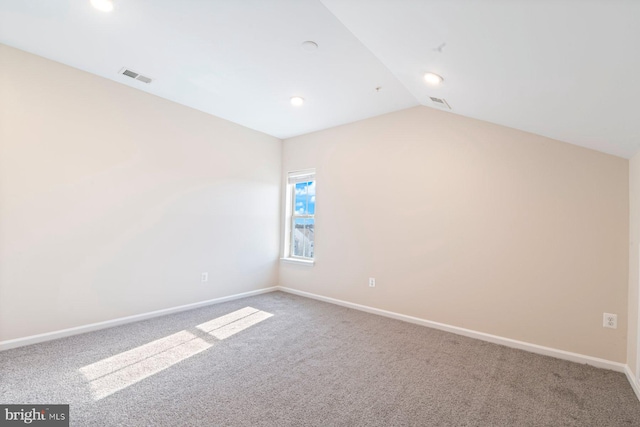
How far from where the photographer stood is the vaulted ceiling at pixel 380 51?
4.37ft

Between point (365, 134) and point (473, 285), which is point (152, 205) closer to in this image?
point (365, 134)

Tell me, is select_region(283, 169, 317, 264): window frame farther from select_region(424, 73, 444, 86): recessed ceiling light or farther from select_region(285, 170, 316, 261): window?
select_region(424, 73, 444, 86): recessed ceiling light

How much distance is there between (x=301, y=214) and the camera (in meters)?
4.82

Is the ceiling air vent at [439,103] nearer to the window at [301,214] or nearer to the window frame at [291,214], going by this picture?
the window at [301,214]

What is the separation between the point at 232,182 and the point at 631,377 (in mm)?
4519

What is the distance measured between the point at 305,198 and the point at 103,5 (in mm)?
3307

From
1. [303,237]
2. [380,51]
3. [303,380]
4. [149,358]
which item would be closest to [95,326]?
[149,358]

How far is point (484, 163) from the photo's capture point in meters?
2.97

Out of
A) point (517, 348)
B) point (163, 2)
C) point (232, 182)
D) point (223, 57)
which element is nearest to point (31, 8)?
point (163, 2)

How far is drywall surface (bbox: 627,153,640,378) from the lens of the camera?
83.7 inches

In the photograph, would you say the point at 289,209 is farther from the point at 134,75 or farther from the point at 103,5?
the point at 103,5

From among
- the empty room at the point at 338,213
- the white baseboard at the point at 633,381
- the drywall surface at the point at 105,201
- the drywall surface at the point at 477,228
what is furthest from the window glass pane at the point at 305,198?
the white baseboard at the point at 633,381

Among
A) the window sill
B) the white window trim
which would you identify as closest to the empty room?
the window sill

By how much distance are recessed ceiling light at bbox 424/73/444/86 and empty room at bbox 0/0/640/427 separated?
2.1 inches
